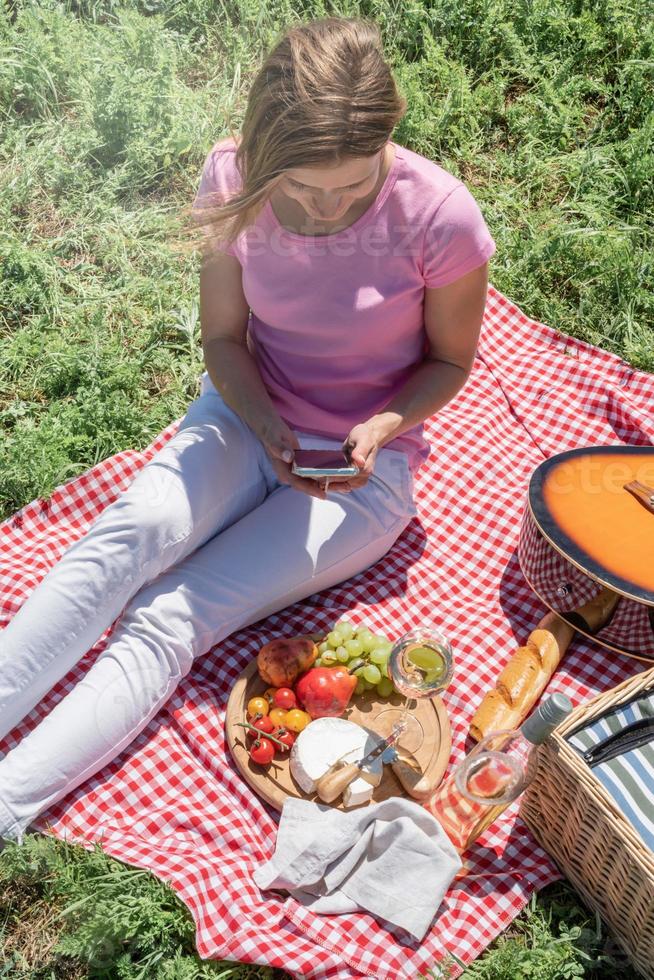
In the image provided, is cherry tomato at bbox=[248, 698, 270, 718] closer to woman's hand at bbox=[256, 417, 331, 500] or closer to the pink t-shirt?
woman's hand at bbox=[256, 417, 331, 500]

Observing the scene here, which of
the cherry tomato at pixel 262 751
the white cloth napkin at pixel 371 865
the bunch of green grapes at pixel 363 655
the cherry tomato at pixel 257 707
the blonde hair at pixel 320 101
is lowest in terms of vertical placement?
the white cloth napkin at pixel 371 865

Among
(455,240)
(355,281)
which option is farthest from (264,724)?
(455,240)

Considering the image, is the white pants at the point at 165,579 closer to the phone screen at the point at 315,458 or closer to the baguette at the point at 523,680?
the phone screen at the point at 315,458

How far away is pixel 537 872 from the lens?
2.63 m

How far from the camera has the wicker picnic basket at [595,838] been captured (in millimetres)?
2285

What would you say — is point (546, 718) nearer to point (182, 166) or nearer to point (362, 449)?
point (362, 449)

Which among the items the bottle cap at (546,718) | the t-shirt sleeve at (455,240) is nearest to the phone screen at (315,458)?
the t-shirt sleeve at (455,240)

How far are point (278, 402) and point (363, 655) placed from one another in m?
0.83

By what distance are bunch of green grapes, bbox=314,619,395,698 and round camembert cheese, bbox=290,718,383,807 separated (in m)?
0.17

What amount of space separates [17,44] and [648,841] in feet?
14.9

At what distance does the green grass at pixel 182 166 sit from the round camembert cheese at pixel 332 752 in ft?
4.44

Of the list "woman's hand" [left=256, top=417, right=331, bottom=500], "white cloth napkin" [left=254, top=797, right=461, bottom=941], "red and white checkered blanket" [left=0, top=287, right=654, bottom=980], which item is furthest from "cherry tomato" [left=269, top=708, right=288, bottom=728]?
"woman's hand" [left=256, top=417, right=331, bottom=500]

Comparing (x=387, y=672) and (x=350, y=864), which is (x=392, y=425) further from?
(x=350, y=864)

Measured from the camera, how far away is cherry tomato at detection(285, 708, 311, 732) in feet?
9.05
